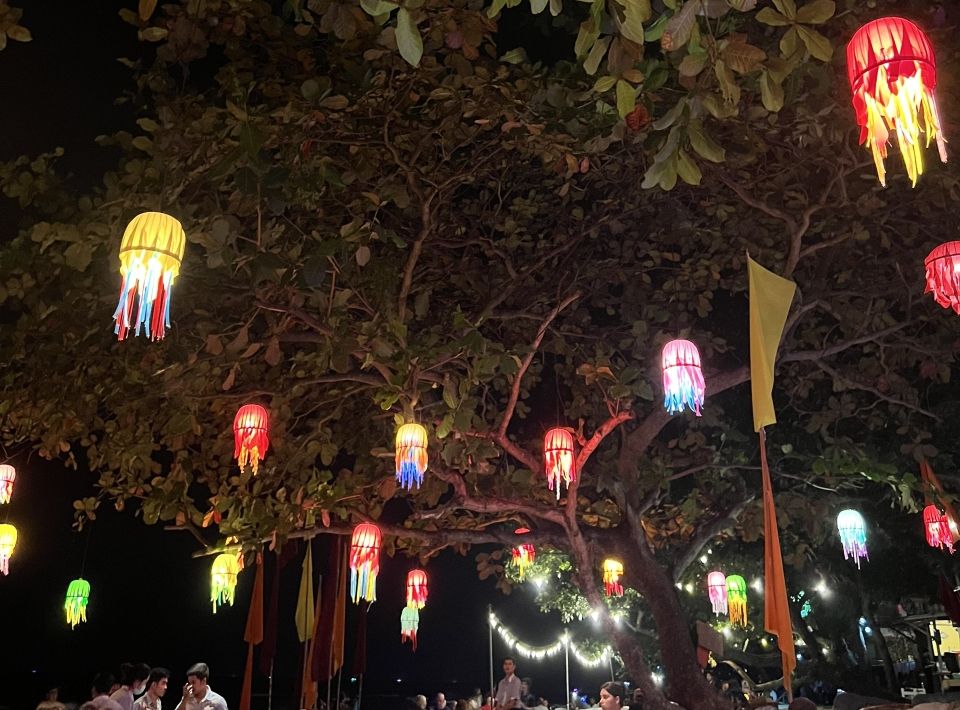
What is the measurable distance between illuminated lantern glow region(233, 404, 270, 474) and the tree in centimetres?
23

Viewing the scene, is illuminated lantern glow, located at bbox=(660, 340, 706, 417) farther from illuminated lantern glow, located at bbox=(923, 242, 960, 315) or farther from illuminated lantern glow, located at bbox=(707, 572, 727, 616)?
illuminated lantern glow, located at bbox=(707, 572, 727, 616)

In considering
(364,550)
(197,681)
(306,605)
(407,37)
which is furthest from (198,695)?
(407,37)

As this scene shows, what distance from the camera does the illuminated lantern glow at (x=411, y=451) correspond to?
5.34 m

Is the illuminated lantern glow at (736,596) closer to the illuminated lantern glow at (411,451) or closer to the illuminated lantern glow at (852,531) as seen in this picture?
the illuminated lantern glow at (852,531)

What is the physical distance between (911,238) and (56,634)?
32.7 feet

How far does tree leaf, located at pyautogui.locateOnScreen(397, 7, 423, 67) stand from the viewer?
1.96 m

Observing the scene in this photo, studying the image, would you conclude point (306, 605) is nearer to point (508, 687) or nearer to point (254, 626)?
point (254, 626)

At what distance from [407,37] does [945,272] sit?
430cm

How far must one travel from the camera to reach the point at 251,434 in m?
5.68

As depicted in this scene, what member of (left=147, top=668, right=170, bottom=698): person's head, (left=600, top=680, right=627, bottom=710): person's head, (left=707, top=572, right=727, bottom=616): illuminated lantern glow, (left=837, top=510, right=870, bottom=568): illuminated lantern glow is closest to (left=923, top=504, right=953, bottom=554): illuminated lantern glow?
(left=837, top=510, right=870, bottom=568): illuminated lantern glow

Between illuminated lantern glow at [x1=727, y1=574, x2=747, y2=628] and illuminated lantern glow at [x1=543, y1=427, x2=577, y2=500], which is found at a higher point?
illuminated lantern glow at [x1=543, y1=427, x2=577, y2=500]

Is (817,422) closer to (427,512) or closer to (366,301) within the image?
(427,512)

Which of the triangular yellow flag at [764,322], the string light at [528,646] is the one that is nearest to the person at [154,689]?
the triangular yellow flag at [764,322]

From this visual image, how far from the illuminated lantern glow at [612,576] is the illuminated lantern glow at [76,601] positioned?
6.15 m
